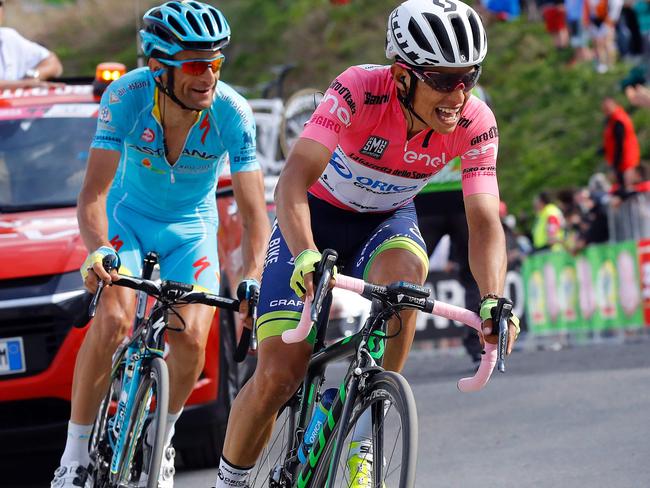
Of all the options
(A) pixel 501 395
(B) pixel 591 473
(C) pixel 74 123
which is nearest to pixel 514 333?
(B) pixel 591 473

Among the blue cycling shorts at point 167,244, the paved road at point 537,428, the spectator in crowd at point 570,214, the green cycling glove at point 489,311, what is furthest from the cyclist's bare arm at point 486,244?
the spectator in crowd at point 570,214

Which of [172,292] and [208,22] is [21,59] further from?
[172,292]

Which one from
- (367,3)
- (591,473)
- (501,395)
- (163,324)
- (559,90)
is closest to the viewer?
(163,324)

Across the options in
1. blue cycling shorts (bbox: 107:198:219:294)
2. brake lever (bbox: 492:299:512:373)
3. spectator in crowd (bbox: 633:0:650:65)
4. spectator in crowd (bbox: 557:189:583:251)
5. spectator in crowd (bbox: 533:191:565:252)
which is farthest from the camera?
spectator in crowd (bbox: 633:0:650:65)

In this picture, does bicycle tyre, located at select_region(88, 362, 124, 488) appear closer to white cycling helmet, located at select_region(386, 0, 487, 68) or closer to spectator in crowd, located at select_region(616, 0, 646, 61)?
white cycling helmet, located at select_region(386, 0, 487, 68)

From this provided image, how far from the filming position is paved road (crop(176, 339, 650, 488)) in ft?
23.6

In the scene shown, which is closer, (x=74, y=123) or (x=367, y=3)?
(x=74, y=123)

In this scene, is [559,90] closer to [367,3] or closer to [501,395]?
[367,3]

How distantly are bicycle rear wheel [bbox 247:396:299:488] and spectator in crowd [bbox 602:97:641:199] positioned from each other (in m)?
11.2

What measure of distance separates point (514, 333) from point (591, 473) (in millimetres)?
2814

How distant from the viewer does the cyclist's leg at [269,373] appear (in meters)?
5.21

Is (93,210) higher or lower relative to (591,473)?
higher

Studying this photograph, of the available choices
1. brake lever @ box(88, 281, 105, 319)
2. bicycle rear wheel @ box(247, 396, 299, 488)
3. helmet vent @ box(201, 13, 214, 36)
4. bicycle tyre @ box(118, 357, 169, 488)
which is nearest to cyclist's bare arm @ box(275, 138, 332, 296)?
bicycle rear wheel @ box(247, 396, 299, 488)

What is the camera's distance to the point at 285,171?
4922 millimetres
